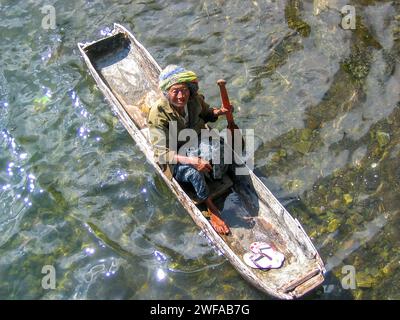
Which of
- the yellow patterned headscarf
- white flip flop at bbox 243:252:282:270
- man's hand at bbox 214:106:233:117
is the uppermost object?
the yellow patterned headscarf

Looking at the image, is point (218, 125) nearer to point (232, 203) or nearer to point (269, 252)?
point (232, 203)

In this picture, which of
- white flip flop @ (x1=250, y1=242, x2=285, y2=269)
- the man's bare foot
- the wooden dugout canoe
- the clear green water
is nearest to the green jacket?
the wooden dugout canoe

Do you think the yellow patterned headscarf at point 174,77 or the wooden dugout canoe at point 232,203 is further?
the yellow patterned headscarf at point 174,77

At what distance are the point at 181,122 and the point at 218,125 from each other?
7.71 ft

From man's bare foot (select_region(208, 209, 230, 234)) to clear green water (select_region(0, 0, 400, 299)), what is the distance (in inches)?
22.8

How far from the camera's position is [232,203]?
1020 centimetres

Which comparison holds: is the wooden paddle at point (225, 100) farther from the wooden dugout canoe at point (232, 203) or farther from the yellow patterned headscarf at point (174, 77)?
the wooden dugout canoe at point (232, 203)

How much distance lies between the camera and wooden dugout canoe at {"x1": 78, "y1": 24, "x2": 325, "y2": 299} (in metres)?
8.70

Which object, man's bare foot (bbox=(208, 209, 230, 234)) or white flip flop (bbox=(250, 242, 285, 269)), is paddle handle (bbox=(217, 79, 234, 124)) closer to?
man's bare foot (bbox=(208, 209, 230, 234))

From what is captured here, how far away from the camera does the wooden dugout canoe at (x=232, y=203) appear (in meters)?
8.70

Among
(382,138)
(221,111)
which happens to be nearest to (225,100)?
(221,111)

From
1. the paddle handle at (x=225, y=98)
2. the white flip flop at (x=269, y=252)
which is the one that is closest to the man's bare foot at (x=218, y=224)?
the white flip flop at (x=269, y=252)

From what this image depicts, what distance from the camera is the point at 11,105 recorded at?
42.0 ft

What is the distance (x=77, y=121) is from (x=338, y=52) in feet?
20.9
